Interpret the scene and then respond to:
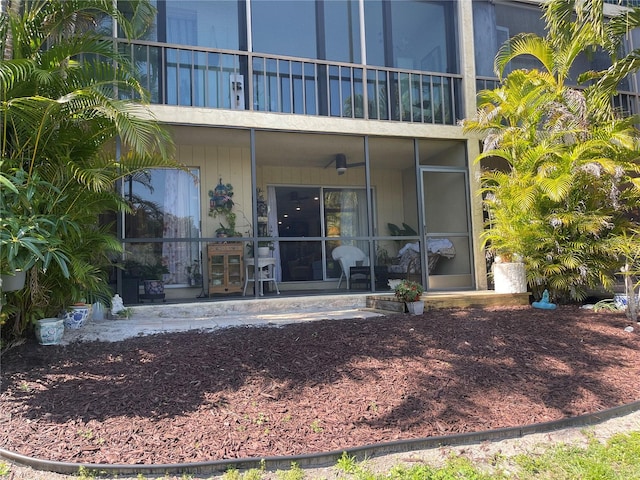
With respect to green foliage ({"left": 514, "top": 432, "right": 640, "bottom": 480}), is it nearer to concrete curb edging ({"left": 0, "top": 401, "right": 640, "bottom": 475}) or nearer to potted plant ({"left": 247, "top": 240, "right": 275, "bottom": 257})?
concrete curb edging ({"left": 0, "top": 401, "right": 640, "bottom": 475})

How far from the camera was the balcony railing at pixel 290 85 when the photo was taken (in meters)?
5.96

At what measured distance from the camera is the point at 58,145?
3.93 meters

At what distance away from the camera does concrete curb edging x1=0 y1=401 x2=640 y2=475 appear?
6.72ft

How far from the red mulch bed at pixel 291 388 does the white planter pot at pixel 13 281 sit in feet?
1.87

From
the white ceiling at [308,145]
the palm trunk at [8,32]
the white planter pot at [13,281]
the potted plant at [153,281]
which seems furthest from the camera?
the white ceiling at [308,145]

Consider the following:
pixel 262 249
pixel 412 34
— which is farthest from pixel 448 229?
pixel 412 34

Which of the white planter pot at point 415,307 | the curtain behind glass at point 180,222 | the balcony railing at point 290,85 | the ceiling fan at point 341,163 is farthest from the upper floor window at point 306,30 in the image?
the white planter pot at point 415,307

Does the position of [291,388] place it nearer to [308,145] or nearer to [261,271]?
[261,271]

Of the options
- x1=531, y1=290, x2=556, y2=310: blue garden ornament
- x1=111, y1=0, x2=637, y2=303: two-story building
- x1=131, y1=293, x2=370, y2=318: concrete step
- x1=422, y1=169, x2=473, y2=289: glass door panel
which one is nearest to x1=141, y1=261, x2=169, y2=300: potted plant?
x1=111, y1=0, x2=637, y2=303: two-story building

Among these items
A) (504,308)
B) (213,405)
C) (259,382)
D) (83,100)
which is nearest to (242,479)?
(213,405)

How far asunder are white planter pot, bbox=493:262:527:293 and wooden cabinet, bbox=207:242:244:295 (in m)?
3.86

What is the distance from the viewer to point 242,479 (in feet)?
6.67

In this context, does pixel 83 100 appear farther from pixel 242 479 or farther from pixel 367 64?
pixel 367 64

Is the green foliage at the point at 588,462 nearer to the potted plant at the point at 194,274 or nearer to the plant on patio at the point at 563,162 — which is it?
the plant on patio at the point at 563,162
